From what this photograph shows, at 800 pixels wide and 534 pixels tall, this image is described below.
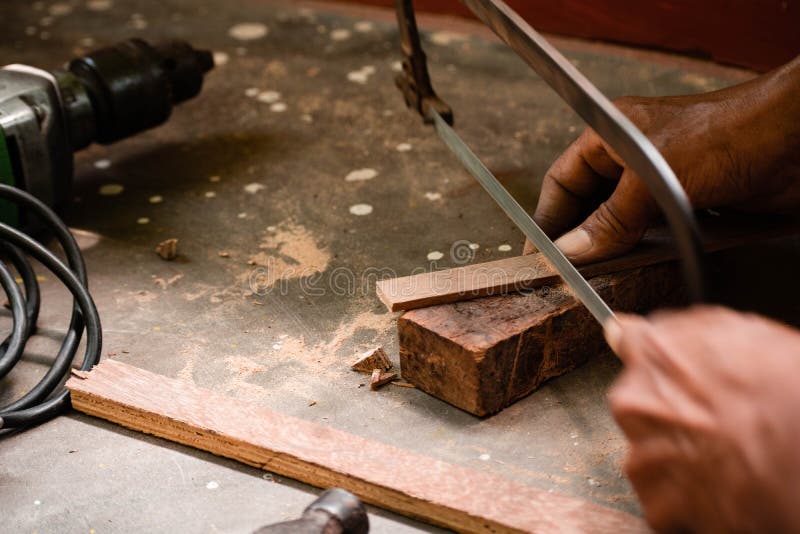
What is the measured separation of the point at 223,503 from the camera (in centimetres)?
151

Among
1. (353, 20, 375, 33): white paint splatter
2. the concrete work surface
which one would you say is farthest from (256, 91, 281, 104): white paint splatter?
(353, 20, 375, 33): white paint splatter

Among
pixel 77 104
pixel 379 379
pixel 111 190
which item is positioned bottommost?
pixel 111 190

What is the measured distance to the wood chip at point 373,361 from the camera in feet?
5.85

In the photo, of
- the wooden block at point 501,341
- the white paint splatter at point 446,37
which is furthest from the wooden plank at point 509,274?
the white paint splatter at point 446,37

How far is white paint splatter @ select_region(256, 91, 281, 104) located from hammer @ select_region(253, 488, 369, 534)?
2015 millimetres

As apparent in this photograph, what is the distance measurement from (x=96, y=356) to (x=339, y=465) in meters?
0.64

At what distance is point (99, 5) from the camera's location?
405 cm

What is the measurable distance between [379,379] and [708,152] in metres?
0.83

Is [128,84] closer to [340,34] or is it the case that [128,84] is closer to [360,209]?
[360,209]

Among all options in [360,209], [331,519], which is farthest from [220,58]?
[331,519]

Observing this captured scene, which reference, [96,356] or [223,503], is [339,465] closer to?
[223,503]

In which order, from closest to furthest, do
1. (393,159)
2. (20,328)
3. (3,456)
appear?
(3,456) < (20,328) < (393,159)

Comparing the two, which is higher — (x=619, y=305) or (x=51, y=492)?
(x=619, y=305)

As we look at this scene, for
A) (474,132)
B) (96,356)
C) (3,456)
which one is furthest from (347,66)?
(3,456)
